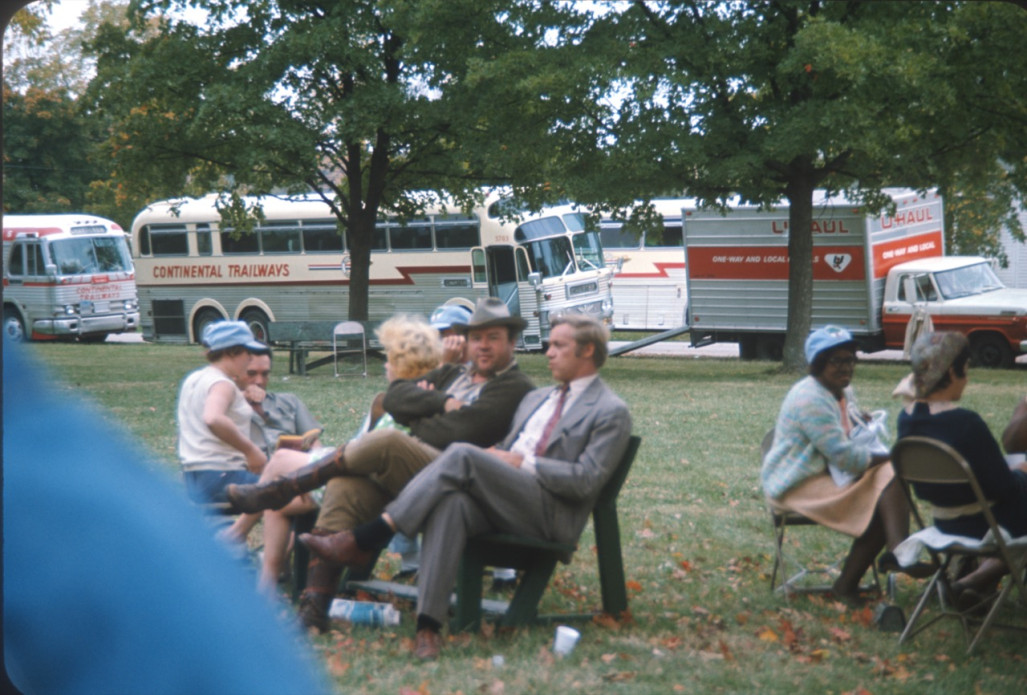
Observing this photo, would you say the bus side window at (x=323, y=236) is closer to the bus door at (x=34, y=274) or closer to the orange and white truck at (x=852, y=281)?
the bus door at (x=34, y=274)

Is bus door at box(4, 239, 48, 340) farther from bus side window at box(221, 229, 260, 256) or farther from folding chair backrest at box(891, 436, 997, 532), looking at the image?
folding chair backrest at box(891, 436, 997, 532)

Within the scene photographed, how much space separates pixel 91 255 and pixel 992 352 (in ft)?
70.5

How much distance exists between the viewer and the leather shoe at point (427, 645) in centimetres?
503

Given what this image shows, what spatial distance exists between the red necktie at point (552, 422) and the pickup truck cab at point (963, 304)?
17.5 m

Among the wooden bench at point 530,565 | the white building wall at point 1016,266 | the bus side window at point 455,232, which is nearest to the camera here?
the wooden bench at point 530,565

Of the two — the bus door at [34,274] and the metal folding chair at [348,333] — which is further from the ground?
the bus door at [34,274]

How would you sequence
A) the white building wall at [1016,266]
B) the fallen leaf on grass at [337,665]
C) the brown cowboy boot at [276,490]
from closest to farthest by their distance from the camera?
the fallen leaf on grass at [337,665] → the brown cowboy boot at [276,490] → the white building wall at [1016,266]

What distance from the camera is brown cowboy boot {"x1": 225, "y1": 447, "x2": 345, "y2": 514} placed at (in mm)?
5906

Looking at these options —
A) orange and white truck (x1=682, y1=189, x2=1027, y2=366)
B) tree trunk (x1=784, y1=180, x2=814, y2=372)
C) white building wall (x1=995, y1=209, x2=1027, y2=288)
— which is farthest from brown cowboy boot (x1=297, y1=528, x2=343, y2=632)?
white building wall (x1=995, y1=209, x2=1027, y2=288)

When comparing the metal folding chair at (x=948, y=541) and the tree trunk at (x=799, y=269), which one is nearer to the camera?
the metal folding chair at (x=948, y=541)

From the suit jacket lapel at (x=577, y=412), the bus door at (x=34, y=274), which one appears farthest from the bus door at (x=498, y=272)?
the suit jacket lapel at (x=577, y=412)

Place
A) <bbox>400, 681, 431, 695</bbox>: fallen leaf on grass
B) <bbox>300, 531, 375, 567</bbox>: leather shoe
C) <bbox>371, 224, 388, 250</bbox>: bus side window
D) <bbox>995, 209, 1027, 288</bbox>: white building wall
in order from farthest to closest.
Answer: <bbox>995, 209, 1027, 288</bbox>: white building wall < <bbox>371, 224, 388, 250</bbox>: bus side window < <bbox>300, 531, 375, 567</bbox>: leather shoe < <bbox>400, 681, 431, 695</bbox>: fallen leaf on grass

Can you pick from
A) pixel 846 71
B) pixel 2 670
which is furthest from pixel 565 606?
pixel 846 71

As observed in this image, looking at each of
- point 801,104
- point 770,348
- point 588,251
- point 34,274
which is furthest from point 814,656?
point 34,274
